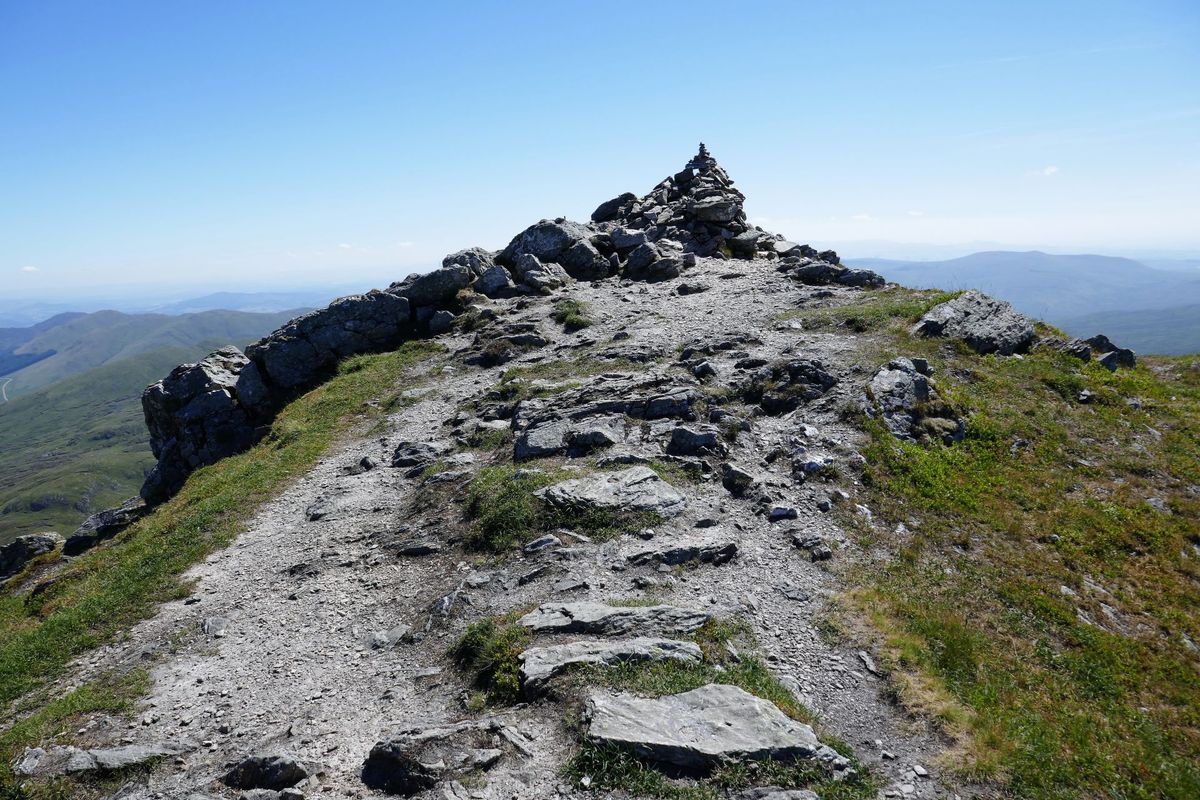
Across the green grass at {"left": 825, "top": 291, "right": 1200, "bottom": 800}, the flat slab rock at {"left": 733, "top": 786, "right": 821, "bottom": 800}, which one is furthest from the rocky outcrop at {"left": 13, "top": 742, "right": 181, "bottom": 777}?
the green grass at {"left": 825, "top": 291, "right": 1200, "bottom": 800}

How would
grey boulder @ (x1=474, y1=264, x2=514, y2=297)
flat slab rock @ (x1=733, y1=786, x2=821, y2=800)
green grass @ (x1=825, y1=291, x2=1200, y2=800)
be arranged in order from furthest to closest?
1. grey boulder @ (x1=474, y1=264, x2=514, y2=297)
2. green grass @ (x1=825, y1=291, x2=1200, y2=800)
3. flat slab rock @ (x1=733, y1=786, x2=821, y2=800)

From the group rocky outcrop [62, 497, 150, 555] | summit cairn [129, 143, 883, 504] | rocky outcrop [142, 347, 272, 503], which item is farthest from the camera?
summit cairn [129, 143, 883, 504]

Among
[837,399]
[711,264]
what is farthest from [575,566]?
[711,264]

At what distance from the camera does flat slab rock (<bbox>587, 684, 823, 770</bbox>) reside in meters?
10.9

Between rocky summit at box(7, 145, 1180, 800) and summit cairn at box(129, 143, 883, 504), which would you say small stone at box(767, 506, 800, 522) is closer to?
rocky summit at box(7, 145, 1180, 800)

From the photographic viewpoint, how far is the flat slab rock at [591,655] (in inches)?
521

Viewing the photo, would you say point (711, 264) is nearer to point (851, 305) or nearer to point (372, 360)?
point (851, 305)

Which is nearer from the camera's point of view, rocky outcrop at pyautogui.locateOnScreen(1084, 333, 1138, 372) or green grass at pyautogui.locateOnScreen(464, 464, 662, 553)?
green grass at pyautogui.locateOnScreen(464, 464, 662, 553)

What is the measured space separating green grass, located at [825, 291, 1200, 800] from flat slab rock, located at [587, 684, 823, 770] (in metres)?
3.20

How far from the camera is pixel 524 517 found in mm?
20422

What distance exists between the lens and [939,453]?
899 inches

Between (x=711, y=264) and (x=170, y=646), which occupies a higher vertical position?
(x=711, y=264)

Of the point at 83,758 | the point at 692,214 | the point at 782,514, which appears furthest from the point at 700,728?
the point at 692,214

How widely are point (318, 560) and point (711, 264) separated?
127 ft
